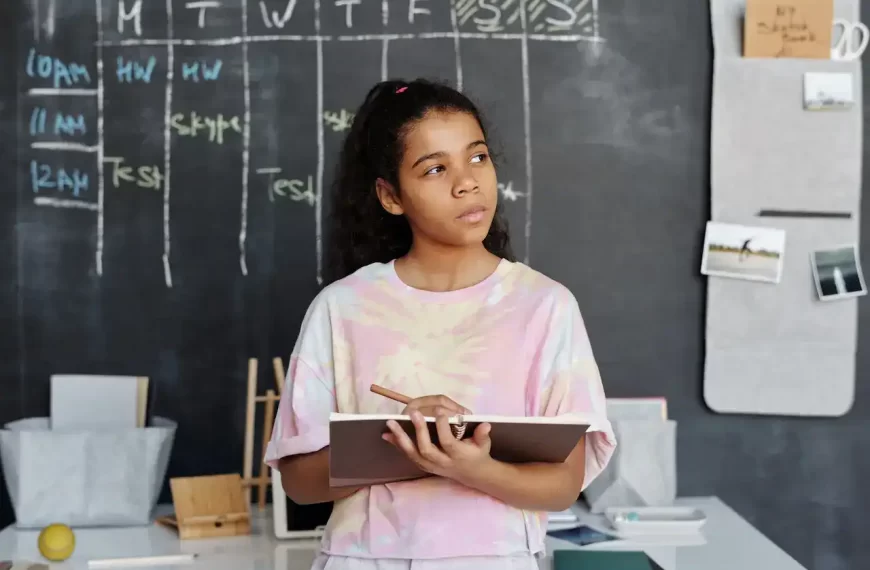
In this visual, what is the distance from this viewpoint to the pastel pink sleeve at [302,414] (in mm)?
1212

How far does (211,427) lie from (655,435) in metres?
0.89

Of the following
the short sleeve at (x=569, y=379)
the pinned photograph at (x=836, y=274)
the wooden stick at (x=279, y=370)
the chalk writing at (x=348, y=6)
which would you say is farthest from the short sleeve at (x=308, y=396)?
the pinned photograph at (x=836, y=274)

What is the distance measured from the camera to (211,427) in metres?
2.11

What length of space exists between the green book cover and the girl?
1.12ft

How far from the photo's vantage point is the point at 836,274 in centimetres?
207

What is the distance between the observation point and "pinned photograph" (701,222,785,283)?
206 centimetres

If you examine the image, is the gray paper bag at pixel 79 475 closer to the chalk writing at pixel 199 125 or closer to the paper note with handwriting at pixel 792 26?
the chalk writing at pixel 199 125

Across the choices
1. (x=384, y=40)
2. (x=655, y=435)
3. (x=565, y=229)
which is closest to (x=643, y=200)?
(x=565, y=229)

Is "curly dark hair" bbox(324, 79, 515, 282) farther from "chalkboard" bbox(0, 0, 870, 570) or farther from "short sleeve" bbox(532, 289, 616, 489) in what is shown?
"chalkboard" bbox(0, 0, 870, 570)

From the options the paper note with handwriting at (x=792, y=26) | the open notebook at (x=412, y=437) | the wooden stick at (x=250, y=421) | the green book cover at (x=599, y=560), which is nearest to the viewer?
the open notebook at (x=412, y=437)

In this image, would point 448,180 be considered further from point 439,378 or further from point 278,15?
point 278,15

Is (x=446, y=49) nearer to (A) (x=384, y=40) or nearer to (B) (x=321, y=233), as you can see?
(A) (x=384, y=40)

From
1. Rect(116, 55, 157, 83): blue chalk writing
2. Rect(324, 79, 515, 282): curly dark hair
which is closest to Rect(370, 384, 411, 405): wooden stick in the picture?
Rect(324, 79, 515, 282): curly dark hair

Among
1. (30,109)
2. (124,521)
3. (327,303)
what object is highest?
A: (30,109)
